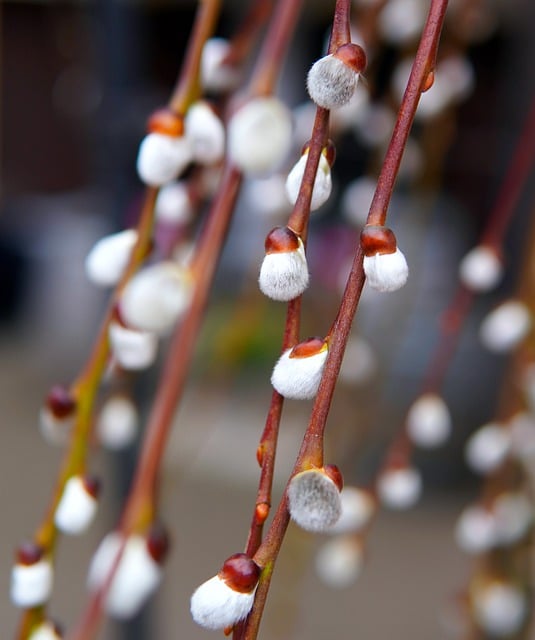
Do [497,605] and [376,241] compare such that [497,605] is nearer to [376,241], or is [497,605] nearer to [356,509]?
[356,509]

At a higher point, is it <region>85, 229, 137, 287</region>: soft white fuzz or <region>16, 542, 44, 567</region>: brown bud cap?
<region>85, 229, 137, 287</region>: soft white fuzz

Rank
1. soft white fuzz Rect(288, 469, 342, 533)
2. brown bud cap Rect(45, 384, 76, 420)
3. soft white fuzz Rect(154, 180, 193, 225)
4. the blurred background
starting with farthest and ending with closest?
the blurred background < soft white fuzz Rect(154, 180, 193, 225) < brown bud cap Rect(45, 384, 76, 420) < soft white fuzz Rect(288, 469, 342, 533)

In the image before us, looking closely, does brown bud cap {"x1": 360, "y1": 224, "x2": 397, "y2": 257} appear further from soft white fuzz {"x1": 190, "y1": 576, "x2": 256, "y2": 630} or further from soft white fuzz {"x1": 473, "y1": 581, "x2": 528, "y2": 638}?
soft white fuzz {"x1": 473, "y1": 581, "x2": 528, "y2": 638}

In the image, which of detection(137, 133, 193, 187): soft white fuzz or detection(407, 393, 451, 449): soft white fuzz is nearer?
detection(137, 133, 193, 187): soft white fuzz

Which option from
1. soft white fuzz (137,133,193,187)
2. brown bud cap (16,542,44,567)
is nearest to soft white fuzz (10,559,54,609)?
brown bud cap (16,542,44,567)

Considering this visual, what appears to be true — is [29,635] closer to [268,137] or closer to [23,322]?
[268,137]

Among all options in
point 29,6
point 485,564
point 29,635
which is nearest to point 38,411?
point 29,6

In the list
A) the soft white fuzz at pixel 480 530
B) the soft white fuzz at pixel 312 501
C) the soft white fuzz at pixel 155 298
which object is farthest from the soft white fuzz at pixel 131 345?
the soft white fuzz at pixel 480 530
